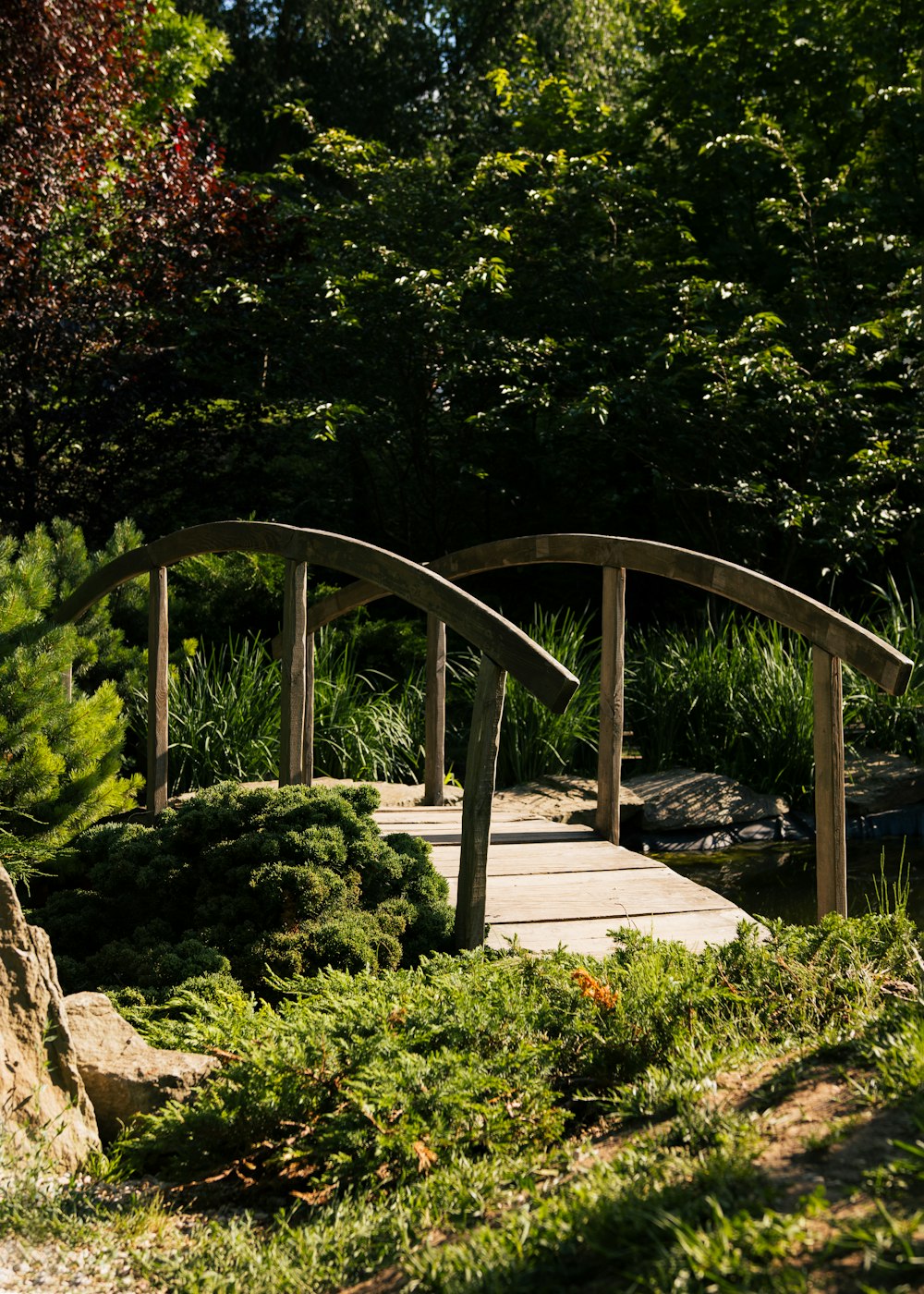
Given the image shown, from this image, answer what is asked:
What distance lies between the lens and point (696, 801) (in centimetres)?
775

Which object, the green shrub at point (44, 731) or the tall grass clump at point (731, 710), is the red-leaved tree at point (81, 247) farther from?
the tall grass clump at point (731, 710)

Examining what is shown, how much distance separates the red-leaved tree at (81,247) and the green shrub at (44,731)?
2.97 metres

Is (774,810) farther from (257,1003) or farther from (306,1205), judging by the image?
(306,1205)

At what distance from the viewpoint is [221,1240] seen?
2533 millimetres

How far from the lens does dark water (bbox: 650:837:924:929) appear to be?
632cm

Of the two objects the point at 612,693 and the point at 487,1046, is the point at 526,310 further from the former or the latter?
the point at 487,1046

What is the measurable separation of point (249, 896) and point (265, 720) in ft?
11.8

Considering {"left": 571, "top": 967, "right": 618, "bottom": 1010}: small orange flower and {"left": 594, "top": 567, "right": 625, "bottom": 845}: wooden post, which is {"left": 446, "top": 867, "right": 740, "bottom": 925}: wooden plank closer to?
{"left": 594, "top": 567, "right": 625, "bottom": 845}: wooden post

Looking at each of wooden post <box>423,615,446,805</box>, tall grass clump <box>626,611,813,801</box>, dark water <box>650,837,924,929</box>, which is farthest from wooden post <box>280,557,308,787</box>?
tall grass clump <box>626,611,813,801</box>

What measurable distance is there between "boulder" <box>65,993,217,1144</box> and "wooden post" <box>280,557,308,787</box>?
6.66 ft

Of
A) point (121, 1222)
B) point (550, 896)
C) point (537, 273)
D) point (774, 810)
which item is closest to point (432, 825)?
point (550, 896)

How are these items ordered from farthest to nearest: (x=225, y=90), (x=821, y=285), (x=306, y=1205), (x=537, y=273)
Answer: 1. (x=225, y=90)
2. (x=537, y=273)
3. (x=821, y=285)
4. (x=306, y=1205)

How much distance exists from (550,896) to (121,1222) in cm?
262

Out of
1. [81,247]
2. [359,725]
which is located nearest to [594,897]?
[359,725]
